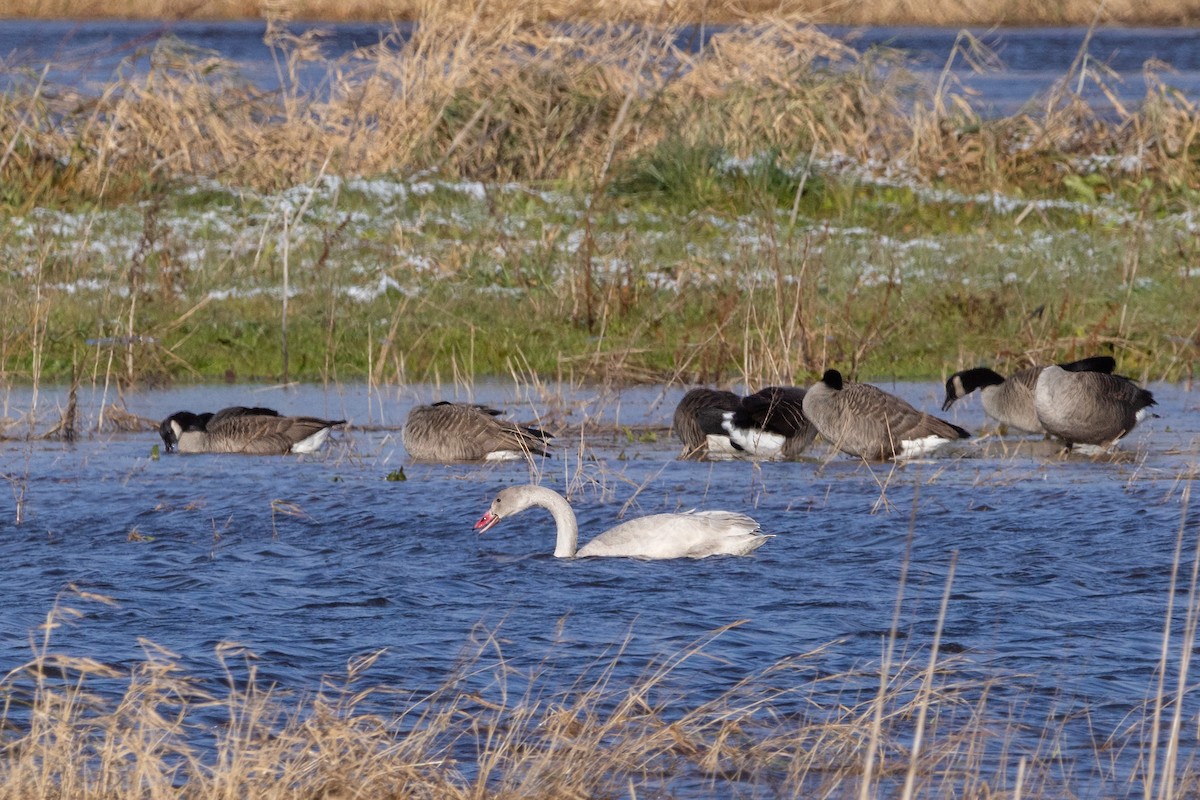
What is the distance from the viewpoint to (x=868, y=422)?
1180 cm


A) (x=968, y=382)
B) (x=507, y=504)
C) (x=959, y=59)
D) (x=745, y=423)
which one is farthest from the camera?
(x=959, y=59)

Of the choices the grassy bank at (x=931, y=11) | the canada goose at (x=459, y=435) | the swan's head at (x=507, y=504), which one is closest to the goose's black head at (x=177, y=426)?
the canada goose at (x=459, y=435)

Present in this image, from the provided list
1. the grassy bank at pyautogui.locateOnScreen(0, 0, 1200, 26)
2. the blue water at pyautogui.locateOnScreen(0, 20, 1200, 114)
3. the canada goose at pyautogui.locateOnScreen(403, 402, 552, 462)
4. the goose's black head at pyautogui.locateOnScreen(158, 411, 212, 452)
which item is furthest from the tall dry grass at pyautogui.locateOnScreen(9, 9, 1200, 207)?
the canada goose at pyautogui.locateOnScreen(403, 402, 552, 462)

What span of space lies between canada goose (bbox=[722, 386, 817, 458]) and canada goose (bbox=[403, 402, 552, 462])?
123cm

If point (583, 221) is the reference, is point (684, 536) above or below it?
below

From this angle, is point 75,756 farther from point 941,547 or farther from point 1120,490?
point 1120,490

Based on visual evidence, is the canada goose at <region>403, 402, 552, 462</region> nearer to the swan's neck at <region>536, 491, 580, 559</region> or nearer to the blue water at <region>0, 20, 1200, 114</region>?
the swan's neck at <region>536, 491, 580, 559</region>

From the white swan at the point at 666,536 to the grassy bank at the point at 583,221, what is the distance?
4363 millimetres

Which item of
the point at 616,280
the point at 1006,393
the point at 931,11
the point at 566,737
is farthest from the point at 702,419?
the point at 931,11

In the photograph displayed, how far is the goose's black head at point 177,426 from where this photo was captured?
1235cm

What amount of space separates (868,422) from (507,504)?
3412 millimetres

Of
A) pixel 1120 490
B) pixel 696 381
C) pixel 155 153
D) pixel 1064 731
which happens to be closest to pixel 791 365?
pixel 696 381

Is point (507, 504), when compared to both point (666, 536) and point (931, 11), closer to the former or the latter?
point (666, 536)

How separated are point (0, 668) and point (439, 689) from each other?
70.5 inches
